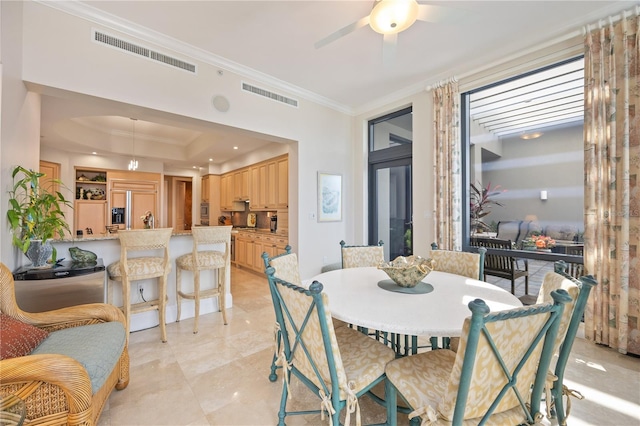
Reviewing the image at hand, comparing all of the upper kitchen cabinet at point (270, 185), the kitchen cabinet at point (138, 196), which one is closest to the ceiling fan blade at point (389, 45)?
the upper kitchen cabinet at point (270, 185)

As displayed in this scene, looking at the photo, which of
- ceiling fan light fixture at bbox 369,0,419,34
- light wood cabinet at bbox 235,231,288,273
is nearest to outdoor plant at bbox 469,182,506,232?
ceiling fan light fixture at bbox 369,0,419,34

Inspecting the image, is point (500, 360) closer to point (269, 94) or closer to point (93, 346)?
point (93, 346)

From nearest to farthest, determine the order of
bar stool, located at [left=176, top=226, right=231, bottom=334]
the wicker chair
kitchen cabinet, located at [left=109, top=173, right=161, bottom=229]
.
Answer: the wicker chair → bar stool, located at [left=176, top=226, right=231, bottom=334] → kitchen cabinet, located at [left=109, top=173, right=161, bottom=229]

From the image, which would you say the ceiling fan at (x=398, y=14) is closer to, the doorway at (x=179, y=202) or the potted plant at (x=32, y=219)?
the potted plant at (x=32, y=219)

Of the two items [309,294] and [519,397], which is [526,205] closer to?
[519,397]

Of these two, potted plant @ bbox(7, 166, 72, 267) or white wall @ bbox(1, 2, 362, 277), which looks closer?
potted plant @ bbox(7, 166, 72, 267)

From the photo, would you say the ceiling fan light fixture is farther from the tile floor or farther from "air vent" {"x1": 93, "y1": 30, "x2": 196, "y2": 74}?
the tile floor

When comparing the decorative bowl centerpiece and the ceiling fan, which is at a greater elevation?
the ceiling fan

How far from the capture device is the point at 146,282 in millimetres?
2941

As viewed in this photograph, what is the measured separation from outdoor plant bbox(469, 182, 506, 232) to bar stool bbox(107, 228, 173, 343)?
3.72 meters

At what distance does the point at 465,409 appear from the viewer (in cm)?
91

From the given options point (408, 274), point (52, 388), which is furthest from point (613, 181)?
point (52, 388)

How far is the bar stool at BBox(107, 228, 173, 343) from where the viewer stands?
244 cm

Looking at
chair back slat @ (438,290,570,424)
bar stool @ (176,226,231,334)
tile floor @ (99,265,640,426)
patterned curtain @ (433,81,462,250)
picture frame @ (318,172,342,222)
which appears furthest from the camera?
picture frame @ (318,172,342,222)
